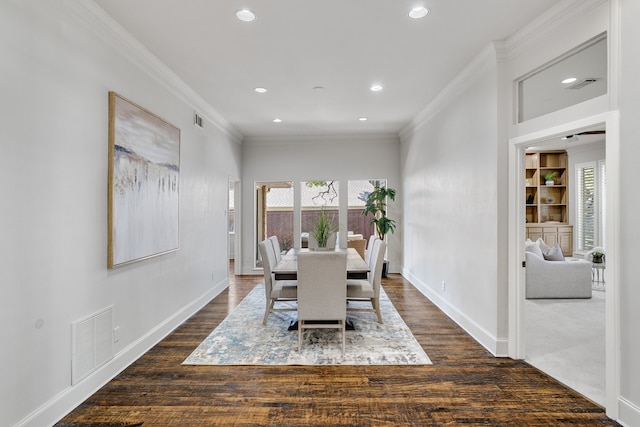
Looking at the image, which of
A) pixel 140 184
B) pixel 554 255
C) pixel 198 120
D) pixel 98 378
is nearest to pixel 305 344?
pixel 98 378

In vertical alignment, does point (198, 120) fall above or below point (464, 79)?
below

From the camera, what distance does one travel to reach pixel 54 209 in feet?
6.98

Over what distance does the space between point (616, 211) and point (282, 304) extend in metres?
3.90

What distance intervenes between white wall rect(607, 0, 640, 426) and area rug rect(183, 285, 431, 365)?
132 cm

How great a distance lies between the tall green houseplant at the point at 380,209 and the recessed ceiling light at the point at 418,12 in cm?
443

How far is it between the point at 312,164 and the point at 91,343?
521cm

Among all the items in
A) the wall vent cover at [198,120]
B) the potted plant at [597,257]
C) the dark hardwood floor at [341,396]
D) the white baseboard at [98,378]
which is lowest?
the dark hardwood floor at [341,396]

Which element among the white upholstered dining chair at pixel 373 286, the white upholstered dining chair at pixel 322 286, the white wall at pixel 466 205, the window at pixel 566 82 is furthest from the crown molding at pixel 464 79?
the white upholstered dining chair at pixel 322 286

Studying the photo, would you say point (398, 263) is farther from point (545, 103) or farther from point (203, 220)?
point (545, 103)

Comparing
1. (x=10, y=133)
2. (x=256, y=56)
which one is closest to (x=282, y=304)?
(x=256, y=56)

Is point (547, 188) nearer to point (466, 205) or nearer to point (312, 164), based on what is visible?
point (312, 164)

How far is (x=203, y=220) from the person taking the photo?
15.6 feet

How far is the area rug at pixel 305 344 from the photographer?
3.02 meters

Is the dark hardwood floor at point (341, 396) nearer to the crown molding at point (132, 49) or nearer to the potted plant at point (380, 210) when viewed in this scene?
the crown molding at point (132, 49)
